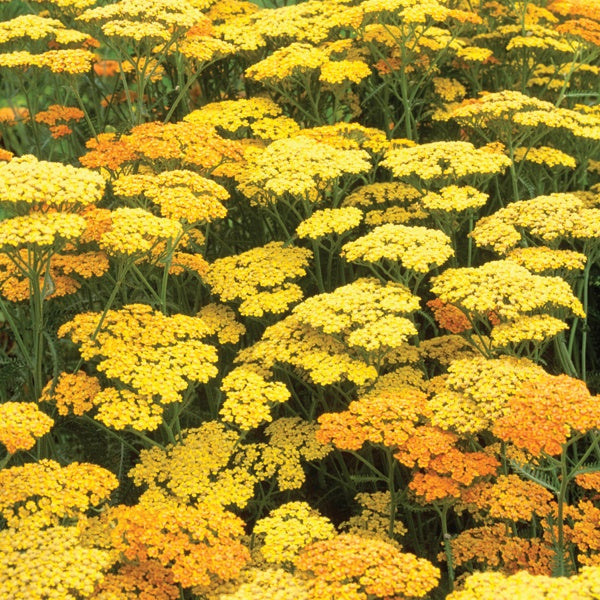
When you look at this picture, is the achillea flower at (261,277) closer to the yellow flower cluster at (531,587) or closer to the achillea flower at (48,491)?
the achillea flower at (48,491)

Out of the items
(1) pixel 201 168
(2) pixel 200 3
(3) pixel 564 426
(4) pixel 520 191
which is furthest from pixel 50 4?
(3) pixel 564 426

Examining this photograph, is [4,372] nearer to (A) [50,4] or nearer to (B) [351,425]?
(B) [351,425]

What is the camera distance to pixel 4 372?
5.87m

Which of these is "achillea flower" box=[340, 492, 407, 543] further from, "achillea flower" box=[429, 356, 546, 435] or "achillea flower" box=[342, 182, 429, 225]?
"achillea flower" box=[342, 182, 429, 225]

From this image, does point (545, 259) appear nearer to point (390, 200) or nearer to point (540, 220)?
point (540, 220)

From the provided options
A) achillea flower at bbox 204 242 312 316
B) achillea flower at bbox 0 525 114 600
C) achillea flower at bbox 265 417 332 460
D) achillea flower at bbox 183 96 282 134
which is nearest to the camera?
achillea flower at bbox 0 525 114 600

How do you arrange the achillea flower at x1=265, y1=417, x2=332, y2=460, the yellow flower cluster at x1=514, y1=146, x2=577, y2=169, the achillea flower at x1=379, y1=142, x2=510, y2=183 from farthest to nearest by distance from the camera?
the yellow flower cluster at x1=514, y1=146, x2=577, y2=169 < the achillea flower at x1=379, y1=142, x2=510, y2=183 < the achillea flower at x1=265, y1=417, x2=332, y2=460

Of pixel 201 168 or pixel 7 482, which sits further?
pixel 201 168

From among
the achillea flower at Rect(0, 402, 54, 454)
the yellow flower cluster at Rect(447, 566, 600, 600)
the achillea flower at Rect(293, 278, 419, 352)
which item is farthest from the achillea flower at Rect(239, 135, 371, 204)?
the yellow flower cluster at Rect(447, 566, 600, 600)

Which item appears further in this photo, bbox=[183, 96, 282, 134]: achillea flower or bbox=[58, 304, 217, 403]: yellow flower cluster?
bbox=[183, 96, 282, 134]: achillea flower

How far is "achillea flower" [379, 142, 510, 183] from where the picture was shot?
649 centimetres

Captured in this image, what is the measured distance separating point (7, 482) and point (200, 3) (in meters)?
5.43

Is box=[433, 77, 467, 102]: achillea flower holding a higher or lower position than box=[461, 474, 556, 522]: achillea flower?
higher

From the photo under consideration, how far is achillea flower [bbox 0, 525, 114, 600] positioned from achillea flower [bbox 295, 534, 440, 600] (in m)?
1.05
